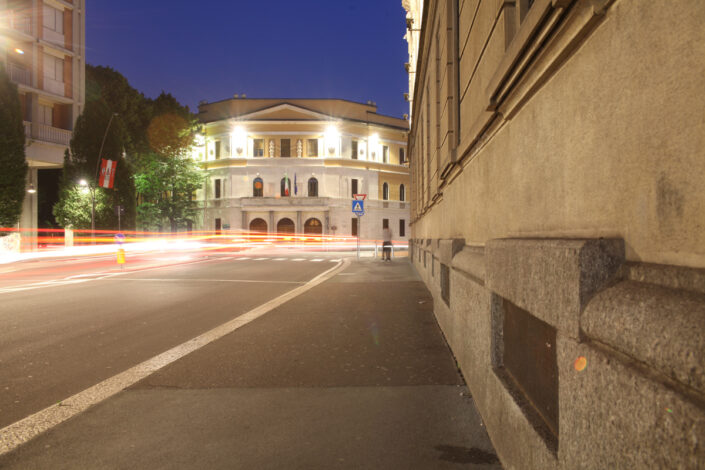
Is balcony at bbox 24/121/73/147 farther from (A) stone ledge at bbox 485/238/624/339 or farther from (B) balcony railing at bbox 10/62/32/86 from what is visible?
(A) stone ledge at bbox 485/238/624/339

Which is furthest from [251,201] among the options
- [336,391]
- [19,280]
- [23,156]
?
[336,391]

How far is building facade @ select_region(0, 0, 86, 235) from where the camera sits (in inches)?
1227

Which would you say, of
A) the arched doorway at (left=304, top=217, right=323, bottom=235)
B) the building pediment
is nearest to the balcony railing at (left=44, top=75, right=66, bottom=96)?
the building pediment

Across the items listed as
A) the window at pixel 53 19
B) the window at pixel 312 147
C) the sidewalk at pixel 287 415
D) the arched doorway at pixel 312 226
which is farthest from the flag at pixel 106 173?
the sidewalk at pixel 287 415

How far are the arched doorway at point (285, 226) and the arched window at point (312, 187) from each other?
4.08 m

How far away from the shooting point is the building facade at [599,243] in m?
1.28

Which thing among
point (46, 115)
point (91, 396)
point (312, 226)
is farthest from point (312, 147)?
point (91, 396)

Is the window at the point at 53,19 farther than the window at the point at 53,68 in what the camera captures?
No

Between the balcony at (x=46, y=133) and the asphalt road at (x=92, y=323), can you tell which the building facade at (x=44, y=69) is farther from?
the asphalt road at (x=92, y=323)

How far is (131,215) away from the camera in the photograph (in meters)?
37.4

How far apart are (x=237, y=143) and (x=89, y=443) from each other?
56.6m

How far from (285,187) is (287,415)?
53147 mm

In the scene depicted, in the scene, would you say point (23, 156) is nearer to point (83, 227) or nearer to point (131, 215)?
point (83, 227)

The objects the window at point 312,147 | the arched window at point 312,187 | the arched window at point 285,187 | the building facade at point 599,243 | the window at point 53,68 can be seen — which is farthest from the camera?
the window at point 312,147
